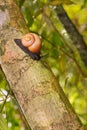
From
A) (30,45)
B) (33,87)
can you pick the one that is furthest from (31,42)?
(33,87)

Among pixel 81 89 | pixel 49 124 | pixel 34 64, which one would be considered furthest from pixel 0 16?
pixel 81 89

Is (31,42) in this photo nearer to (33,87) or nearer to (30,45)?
(30,45)

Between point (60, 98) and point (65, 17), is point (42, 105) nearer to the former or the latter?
point (60, 98)
